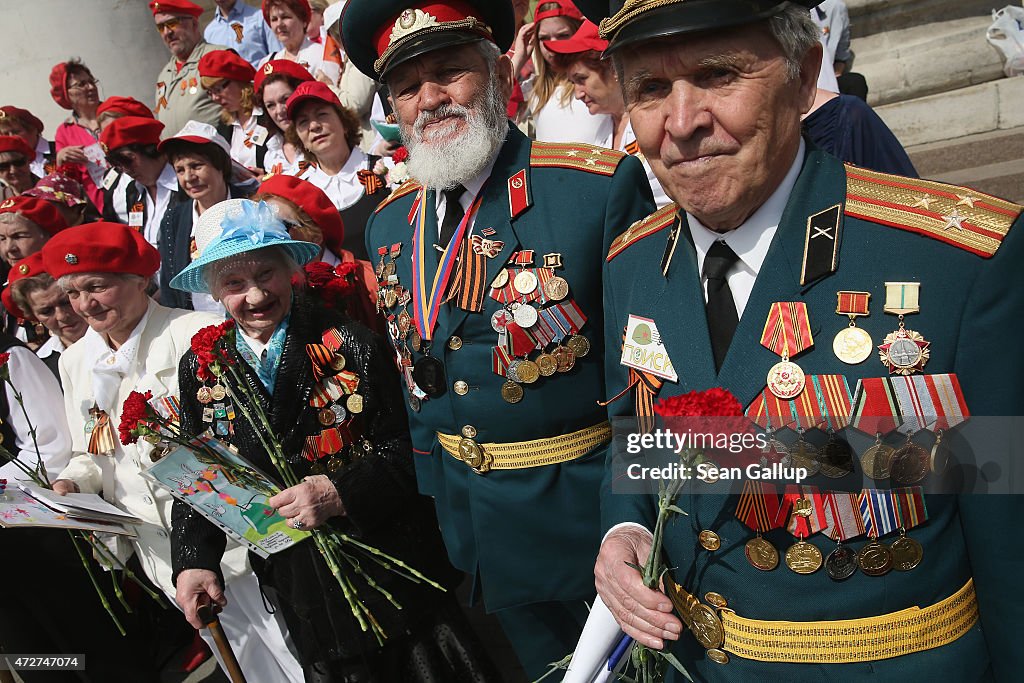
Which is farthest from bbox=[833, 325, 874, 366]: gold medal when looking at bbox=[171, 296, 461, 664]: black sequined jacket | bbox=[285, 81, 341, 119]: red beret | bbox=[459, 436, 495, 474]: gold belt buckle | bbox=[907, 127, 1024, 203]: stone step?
bbox=[285, 81, 341, 119]: red beret

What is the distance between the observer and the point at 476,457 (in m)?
2.54

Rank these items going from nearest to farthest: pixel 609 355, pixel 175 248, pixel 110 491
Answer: pixel 609 355, pixel 110 491, pixel 175 248

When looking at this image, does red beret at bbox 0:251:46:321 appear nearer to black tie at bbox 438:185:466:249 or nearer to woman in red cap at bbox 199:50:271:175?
woman in red cap at bbox 199:50:271:175

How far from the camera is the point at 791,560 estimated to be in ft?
5.06

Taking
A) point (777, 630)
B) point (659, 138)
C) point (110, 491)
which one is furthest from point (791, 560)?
point (110, 491)

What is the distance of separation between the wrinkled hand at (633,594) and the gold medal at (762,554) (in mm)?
176

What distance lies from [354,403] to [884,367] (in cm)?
193

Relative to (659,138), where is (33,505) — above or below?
below

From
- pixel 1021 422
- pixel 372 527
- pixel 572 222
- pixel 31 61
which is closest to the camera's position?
pixel 1021 422

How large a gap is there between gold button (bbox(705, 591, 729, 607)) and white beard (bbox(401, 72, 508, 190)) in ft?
4.60

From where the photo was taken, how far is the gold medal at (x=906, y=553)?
1.49 m

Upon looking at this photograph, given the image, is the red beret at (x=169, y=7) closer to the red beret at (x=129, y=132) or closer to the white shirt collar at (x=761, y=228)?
the red beret at (x=129, y=132)

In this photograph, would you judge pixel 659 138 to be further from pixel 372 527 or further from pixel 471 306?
pixel 372 527

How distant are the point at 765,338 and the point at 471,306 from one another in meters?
1.11
